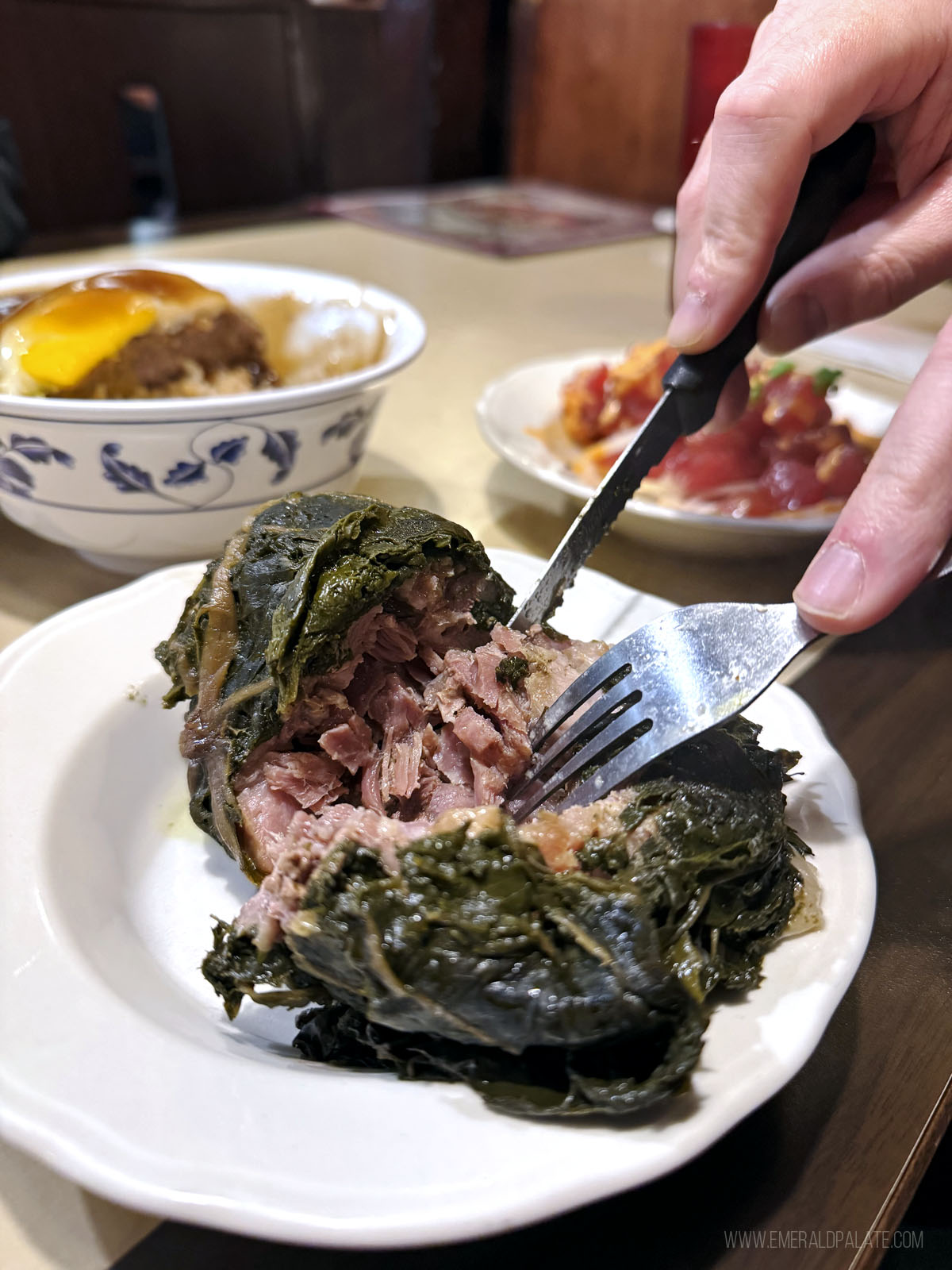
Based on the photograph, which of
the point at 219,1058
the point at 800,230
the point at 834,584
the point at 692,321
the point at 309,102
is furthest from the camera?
the point at 309,102

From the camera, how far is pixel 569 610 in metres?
2.01

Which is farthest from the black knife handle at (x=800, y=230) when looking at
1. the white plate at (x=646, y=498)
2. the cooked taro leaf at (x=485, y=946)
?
the cooked taro leaf at (x=485, y=946)

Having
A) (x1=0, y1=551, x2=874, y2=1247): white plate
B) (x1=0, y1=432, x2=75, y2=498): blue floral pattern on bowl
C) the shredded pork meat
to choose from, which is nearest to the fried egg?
(x1=0, y1=432, x2=75, y2=498): blue floral pattern on bowl

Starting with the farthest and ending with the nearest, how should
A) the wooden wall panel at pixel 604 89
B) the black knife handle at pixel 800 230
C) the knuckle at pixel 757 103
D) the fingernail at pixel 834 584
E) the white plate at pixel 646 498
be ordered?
1. the wooden wall panel at pixel 604 89
2. the white plate at pixel 646 498
3. the black knife handle at pixel 800 230
4. the knuckle at pixel 757 103
5. the fingernail at pixel 834 584

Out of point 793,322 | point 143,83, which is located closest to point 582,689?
point 793,322

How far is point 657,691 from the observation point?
1.41 meters

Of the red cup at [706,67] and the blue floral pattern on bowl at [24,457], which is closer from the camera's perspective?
the blue floral pattern on bowl at [24,457]

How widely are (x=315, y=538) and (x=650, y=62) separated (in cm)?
783

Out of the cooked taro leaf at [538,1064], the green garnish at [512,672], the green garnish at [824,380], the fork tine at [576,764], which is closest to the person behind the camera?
the cooked taro leaf at [538,1064]

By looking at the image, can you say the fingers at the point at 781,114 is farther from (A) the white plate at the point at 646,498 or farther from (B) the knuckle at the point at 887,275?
(A) the white plate at the point at 646,498

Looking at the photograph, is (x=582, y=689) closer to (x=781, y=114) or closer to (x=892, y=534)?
(x=892, y=534)

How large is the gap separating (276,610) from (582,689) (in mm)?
515

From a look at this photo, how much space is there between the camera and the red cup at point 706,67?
291 cm

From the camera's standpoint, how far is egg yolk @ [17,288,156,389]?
7.18 feet
